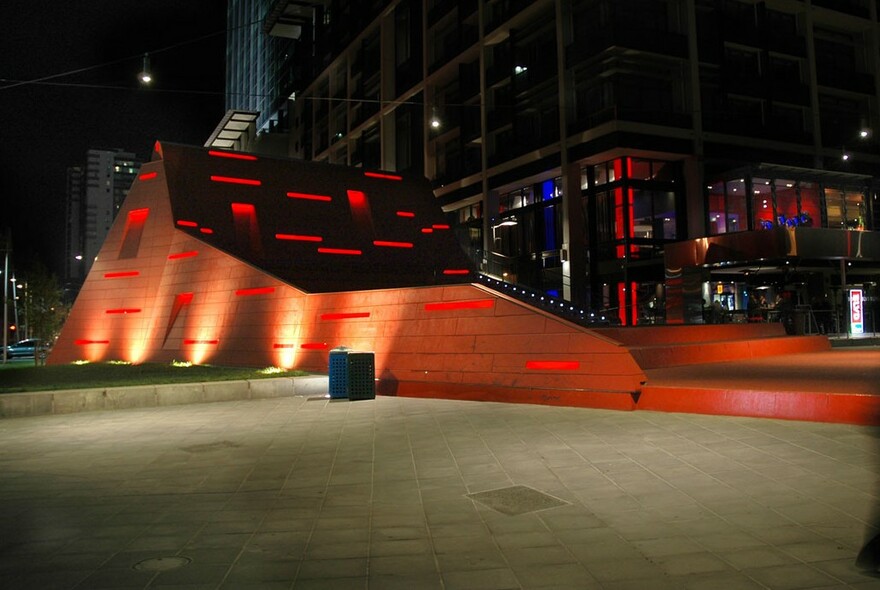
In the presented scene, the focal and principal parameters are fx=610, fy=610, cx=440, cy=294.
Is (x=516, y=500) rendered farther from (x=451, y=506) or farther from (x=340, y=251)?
(x=340, y=251)

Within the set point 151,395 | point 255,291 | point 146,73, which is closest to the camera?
point 151,395

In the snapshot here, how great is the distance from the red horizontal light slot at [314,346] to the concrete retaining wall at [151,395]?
1.37 metres

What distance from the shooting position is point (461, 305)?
1414cm

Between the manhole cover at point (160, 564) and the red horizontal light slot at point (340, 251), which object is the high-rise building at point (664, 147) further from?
the manhole cover at point (160, 564)

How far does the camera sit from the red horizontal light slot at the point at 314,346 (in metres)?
17.1

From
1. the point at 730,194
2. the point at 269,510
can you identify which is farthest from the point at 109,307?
the point at 730,194

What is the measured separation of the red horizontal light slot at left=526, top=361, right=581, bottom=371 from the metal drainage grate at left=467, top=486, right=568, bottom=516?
5947 mm

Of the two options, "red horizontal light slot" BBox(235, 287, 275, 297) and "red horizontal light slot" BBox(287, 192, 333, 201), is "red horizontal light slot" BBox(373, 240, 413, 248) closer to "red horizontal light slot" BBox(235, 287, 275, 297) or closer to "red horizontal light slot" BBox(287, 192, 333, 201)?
"red horizontal light slot" BBox(287, 192, 333, 201)

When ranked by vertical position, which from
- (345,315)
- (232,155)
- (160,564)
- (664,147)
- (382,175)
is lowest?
(160,564)

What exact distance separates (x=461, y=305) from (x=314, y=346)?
5268 millimetres

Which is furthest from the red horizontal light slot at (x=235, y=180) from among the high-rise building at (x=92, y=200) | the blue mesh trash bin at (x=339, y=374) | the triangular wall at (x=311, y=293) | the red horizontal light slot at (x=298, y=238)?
the high-rise building at (x=92, y=200)

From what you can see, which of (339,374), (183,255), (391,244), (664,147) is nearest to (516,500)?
(339,374)

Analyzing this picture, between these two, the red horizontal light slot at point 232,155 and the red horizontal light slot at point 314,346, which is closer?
the red horizontal light slot at point 314,346

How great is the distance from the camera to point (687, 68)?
3319 cm
